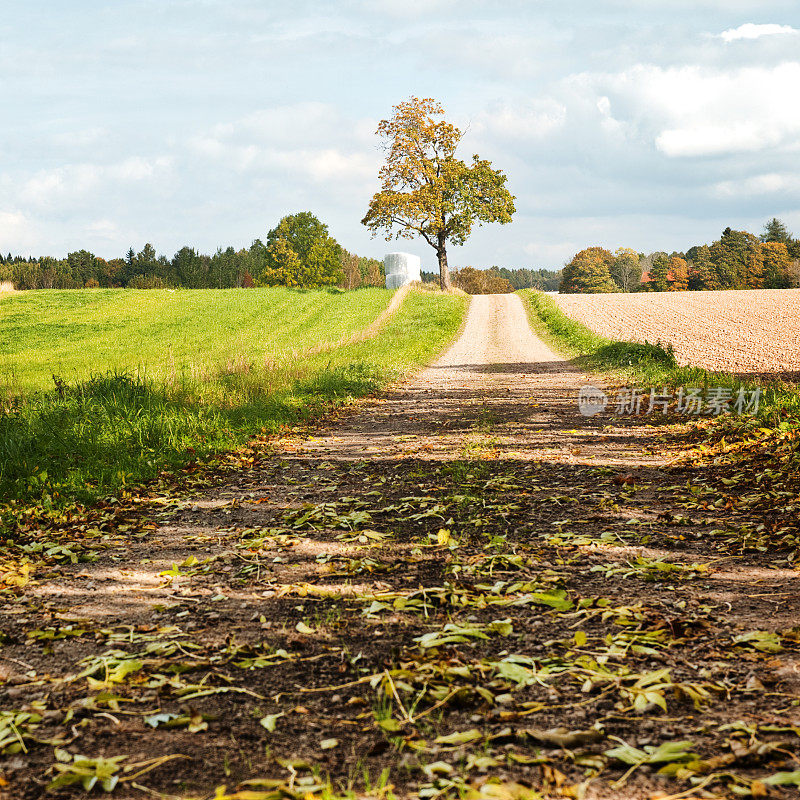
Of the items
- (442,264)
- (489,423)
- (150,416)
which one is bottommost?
(489,423)

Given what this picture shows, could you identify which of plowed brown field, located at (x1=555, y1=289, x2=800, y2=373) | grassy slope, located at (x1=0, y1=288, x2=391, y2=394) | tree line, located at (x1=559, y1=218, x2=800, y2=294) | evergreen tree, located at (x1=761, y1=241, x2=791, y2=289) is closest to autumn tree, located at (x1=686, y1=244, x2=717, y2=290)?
tree line, located at (x1=559, y1=218, x2=800, y2=294)

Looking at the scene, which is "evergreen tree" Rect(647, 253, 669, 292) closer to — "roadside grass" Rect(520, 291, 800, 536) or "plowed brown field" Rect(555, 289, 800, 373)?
"plowed brown field" Rect(555, 289, 800, 373)

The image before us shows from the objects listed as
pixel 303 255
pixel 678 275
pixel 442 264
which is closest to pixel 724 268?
pixel 678 275

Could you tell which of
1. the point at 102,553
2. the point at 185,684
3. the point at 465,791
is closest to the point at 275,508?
the point at 102,553

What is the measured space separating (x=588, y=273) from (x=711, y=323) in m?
76.7

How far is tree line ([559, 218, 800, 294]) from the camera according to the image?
61.7m

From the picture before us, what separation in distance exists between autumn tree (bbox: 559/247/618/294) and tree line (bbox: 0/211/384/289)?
29819mm

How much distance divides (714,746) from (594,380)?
1117 centimetres

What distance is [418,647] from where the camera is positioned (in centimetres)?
295

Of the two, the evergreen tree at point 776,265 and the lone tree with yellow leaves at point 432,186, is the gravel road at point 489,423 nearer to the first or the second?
the lone tree with yellow leaves at point 432,186

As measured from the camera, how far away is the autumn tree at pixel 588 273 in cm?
9519

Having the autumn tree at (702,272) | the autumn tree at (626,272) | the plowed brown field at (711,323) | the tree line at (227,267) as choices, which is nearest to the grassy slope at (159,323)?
the plowed brown field at (711,323)

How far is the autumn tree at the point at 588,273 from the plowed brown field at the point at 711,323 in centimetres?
5742

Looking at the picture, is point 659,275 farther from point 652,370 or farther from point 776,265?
point 652,370
